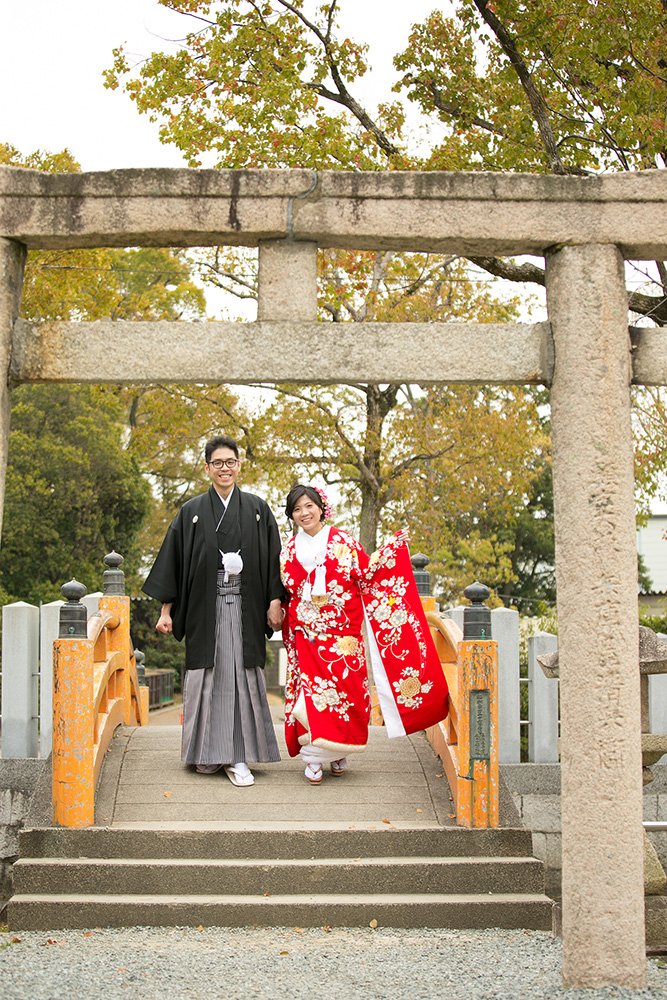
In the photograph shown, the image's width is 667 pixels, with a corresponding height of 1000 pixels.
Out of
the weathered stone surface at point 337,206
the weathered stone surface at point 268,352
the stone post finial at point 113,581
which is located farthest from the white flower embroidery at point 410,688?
the weathered stone surface at point 337,206

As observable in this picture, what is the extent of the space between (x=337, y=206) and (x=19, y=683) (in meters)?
4.55

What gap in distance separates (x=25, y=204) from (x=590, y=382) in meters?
2.52

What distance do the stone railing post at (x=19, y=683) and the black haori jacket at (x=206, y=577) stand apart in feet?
5.78

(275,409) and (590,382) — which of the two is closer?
(590,382)

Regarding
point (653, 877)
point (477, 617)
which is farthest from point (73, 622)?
point (653, 877)

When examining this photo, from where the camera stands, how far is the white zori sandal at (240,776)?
18.1 feet

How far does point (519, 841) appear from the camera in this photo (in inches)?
201

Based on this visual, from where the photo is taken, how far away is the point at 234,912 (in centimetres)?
462

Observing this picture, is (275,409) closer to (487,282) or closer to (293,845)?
(487,282)

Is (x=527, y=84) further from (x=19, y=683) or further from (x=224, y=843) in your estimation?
(x=224, y=843)

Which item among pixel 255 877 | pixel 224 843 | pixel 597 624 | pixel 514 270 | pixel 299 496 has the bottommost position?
pixel 255 877

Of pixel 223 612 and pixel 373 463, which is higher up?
pixel 373 463

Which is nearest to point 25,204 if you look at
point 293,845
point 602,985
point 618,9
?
point 293,845

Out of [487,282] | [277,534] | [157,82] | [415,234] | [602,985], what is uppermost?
[157,82]
